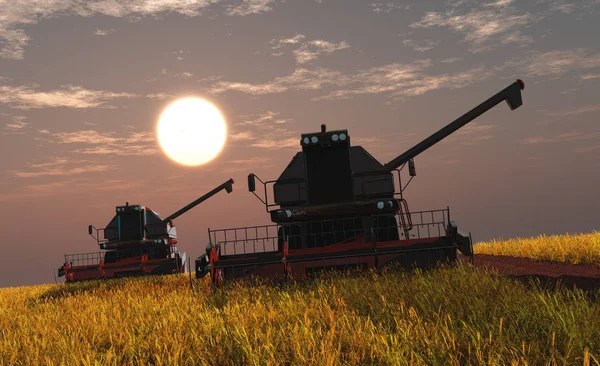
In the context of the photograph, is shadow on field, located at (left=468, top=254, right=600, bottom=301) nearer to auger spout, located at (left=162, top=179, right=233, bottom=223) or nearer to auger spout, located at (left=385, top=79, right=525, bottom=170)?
auger spout, located at (left=385, top=79, right=525, bottom=170)

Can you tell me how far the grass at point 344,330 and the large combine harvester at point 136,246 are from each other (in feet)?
44.0

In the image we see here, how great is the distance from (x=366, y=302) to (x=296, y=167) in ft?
25.8

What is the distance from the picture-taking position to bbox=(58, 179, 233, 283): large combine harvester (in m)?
23.0

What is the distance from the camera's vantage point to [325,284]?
33.8 ft

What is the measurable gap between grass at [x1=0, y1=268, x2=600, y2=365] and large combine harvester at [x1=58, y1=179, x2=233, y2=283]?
1342 cm

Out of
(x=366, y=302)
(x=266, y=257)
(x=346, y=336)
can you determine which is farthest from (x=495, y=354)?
(x=266, y=257)

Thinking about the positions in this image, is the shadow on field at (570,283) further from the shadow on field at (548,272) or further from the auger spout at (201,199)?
the auger spout at (201,199)

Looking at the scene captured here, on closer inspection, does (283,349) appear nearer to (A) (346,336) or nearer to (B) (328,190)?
(A) (346,336)

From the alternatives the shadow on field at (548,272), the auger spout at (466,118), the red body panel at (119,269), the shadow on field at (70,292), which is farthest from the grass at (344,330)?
the red body panel at (119,269)

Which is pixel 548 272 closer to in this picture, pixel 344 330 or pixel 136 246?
pixel 344 330

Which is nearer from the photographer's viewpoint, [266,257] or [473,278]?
[473,278]

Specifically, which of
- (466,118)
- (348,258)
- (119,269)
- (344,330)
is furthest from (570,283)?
(119,269)

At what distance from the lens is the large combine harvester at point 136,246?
907 inches

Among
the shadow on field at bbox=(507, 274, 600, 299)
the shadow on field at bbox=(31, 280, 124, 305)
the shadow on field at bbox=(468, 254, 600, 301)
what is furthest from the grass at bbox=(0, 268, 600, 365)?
the shadow on field at bbox=(31, 280, 124, 305)
